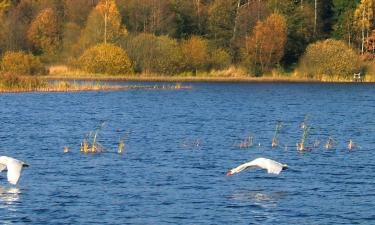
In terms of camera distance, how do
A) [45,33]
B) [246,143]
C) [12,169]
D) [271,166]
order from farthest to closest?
[45,33] → [246,143] → [271,166] → [12,169]

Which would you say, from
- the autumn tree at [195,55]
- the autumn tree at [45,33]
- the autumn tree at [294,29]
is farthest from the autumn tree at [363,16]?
the autumn tree at [45,33]

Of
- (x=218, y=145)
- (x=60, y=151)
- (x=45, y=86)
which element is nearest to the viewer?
(x=60, y=151)

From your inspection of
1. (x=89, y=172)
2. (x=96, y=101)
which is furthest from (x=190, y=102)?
(x=89, y=172)

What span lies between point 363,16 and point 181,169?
71010 millimetres

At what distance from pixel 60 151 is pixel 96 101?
2983cm

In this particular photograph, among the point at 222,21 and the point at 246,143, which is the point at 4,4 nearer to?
Result: the point at 222,21

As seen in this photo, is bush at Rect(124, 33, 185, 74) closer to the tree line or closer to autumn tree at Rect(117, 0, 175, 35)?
the tree line

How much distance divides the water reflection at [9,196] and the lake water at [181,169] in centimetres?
3

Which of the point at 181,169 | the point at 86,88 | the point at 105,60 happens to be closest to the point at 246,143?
the point at 181,169

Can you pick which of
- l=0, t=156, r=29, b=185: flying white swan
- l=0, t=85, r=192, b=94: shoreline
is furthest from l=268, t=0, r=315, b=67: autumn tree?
l=0, t=156, r=29, b=185: flying white swan

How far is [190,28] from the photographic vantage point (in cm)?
10100

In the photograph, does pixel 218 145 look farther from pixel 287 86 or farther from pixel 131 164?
pixel 287 86

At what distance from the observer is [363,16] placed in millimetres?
96062

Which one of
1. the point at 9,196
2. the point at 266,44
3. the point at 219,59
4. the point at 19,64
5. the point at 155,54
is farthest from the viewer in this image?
the point at 219,59
